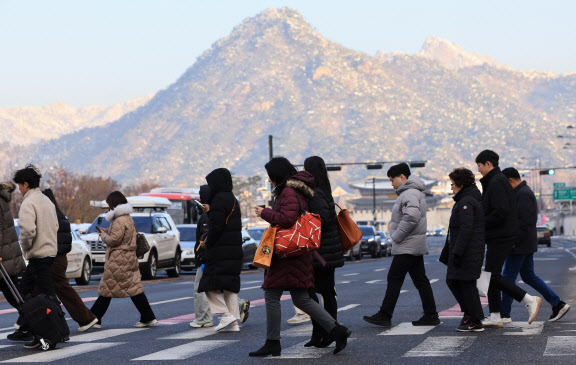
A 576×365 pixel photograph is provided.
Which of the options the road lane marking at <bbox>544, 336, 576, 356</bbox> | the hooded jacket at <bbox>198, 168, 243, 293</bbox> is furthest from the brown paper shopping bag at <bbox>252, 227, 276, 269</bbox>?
the road lane marking at <bbox>544, 336, 576, 356</bbox>

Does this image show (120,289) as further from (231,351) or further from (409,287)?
(409,287)

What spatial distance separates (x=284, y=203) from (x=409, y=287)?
12512mm

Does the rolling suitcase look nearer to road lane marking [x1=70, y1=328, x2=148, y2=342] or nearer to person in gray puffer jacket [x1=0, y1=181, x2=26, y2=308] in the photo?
person in gray puffer jacket [x1=0, y1=181, x2=26, y2=308]

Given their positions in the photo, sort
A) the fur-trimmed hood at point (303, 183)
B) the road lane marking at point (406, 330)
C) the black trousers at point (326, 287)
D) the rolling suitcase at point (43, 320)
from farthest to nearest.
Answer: the road lane marking at point (406, 330) → the black trousers at point (326, 287) → the rolling suitcase at point (43, 320) → the fur-trimmed hood at point (303, 183)

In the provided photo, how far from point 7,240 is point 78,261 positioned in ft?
48.0

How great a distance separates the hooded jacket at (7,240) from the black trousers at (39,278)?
1.11 ft

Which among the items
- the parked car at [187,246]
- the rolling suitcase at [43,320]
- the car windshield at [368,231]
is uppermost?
the rolling suitcase at [43,320]

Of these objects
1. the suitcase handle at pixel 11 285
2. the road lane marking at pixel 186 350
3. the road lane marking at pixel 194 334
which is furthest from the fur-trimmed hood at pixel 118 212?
the road lane marking at pixel 186 350

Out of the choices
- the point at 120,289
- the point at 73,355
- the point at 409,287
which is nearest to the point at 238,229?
the point at 120,289

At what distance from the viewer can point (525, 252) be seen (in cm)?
1323

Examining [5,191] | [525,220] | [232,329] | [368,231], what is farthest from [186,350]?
[368,231]

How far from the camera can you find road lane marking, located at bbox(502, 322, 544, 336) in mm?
11883

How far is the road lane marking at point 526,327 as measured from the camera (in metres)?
11.9

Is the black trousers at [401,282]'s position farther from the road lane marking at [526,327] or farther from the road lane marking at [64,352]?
the road lane marking at [64,352]
